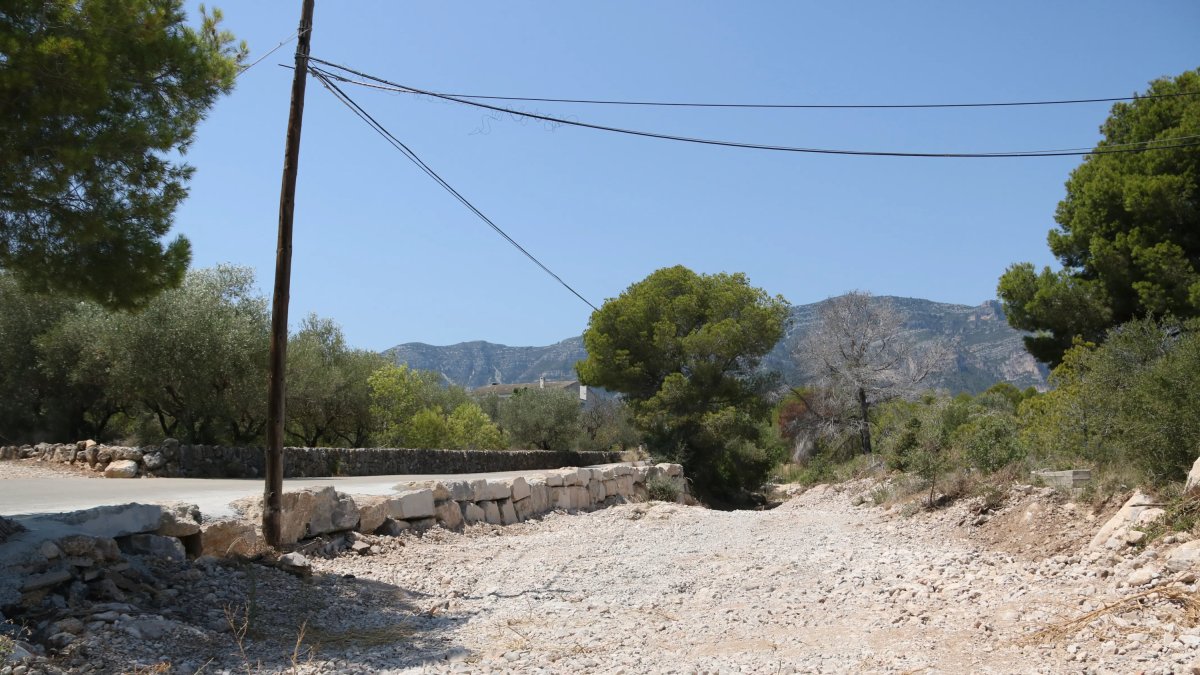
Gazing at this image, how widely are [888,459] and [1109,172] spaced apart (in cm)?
832

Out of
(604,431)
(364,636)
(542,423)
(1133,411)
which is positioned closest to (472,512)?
(364,636)

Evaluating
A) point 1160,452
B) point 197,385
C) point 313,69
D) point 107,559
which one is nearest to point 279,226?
point 313,69

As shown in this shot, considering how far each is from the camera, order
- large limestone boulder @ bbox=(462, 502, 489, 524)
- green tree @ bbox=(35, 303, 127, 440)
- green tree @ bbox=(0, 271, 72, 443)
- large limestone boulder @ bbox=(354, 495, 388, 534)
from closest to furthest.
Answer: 1. large limestone boulder @ bbox=(354, 495, 388, 534)
2. large limestone boulder @ bbox=(462, 502, 489, 524)
3. green tree @ bbox=(35, 303, 127, 440)
4. green tree @ bbox=(0, 271, 72, 443)

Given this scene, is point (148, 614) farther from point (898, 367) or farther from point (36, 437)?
Result: point (898, 367)

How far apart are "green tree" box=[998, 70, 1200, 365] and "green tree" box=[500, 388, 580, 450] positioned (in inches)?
956

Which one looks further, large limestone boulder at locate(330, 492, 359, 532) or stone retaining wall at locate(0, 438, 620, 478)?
stone retaining wall at locate(0, 438, 620, 478)

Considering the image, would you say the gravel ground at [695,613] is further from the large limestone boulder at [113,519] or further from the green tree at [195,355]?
the green tree at [195,355]

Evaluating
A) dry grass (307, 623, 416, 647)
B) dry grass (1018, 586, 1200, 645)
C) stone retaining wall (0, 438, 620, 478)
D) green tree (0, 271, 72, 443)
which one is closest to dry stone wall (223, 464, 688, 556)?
dry grass (307, 623, 416, 647)

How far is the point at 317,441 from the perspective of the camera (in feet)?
96.1

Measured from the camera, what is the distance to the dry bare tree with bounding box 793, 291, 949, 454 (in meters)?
28.0

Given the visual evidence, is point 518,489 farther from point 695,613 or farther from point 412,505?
point 695,613

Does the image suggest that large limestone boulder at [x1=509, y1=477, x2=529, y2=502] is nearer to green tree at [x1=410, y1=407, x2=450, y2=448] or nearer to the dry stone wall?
the dry stone wall

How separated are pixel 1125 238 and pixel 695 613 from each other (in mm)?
16121

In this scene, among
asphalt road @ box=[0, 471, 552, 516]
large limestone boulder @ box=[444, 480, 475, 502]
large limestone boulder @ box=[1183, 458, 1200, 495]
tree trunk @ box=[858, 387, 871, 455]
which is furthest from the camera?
tree trunk @ box=[858, 387, 871, 455]
